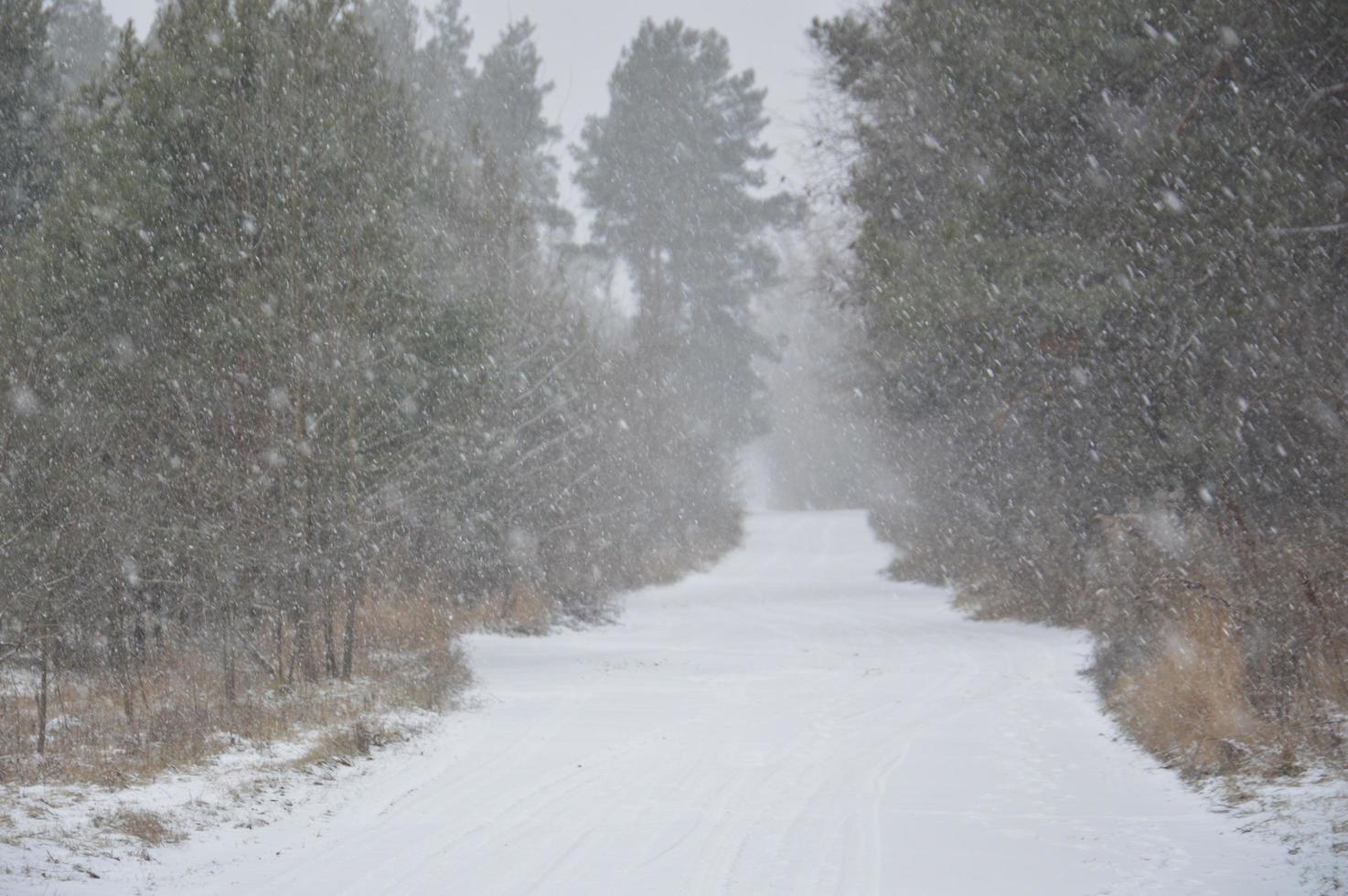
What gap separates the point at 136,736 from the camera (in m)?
8.75

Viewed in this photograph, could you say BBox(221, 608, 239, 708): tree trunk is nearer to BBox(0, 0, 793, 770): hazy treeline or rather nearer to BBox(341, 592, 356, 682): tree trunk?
BBox(0, 0, 793, 770): hazy treeline

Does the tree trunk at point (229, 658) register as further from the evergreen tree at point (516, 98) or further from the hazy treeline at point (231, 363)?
the evergreen tree at point (516, 98)

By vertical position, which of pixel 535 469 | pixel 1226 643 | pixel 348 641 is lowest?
pixel 348 641

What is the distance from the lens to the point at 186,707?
996 centimetres

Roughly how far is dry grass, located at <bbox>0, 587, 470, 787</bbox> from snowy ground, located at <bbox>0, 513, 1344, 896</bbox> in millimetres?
818

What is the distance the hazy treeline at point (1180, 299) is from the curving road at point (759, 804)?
3.66ft

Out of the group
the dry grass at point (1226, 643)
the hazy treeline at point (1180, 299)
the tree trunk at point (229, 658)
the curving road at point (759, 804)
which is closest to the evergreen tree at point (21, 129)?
the tree trunk at point (229, 658)

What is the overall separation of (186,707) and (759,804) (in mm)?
5348

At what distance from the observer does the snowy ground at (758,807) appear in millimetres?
5777

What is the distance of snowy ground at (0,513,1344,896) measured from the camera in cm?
578

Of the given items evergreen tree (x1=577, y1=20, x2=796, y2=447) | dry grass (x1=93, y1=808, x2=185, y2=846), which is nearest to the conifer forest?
dry grass (x1=93, y1=808, x2=185, y2=846)

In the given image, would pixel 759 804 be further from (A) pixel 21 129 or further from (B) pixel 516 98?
(B) pixel 516 98

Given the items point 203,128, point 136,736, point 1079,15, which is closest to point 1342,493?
point 1079,15

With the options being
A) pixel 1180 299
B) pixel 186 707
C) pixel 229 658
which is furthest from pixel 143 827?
pixel 1180 299
